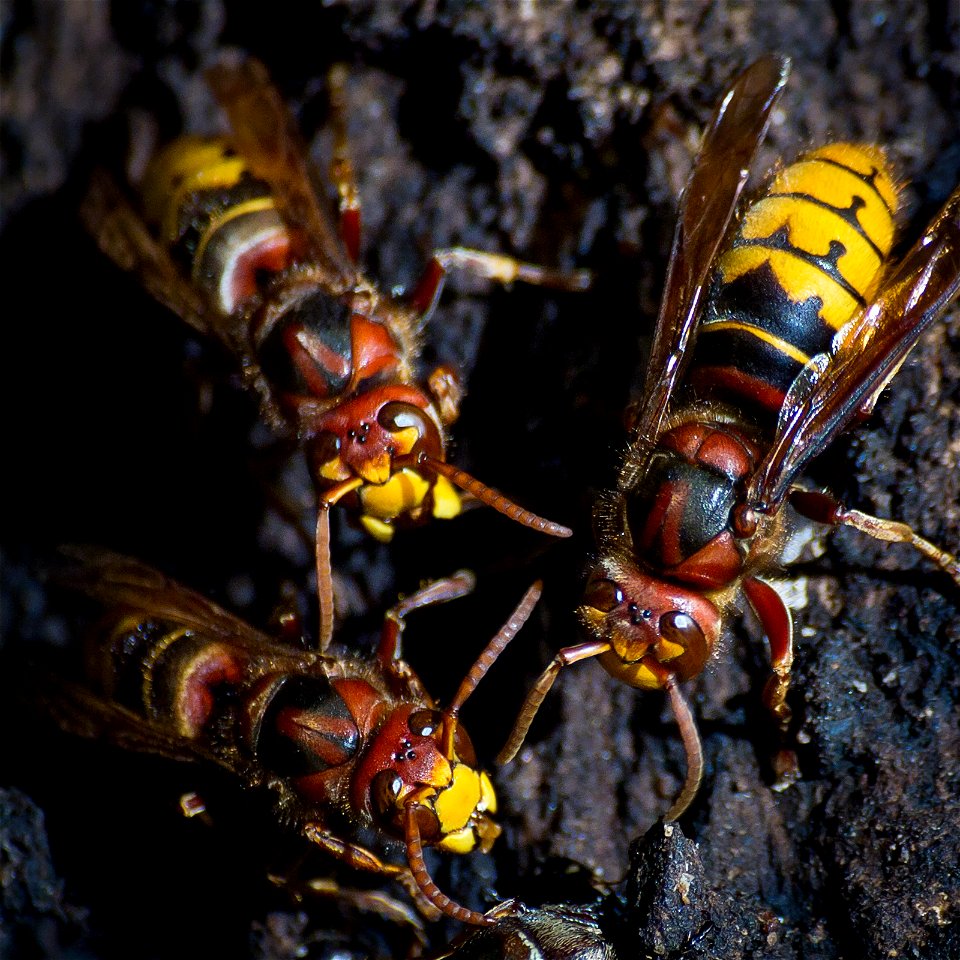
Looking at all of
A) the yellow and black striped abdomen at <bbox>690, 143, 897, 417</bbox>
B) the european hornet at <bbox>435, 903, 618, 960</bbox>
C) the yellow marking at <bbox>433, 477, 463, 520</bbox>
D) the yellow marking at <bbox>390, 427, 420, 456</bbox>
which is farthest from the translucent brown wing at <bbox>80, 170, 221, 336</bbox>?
the european hornet at <bbox>435, 903, 618, 960</bbox>

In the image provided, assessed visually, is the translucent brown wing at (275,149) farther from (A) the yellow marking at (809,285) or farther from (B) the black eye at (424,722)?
(B) the black eye at (424,722)

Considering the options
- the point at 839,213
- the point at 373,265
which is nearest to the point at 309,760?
the point at 373,265

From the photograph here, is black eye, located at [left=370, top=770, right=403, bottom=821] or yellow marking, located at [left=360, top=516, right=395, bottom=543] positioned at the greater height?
yellow marking, located at [left=360, top=516, right=395, bottom=543]

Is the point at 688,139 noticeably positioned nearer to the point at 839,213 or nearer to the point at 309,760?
the point at 839,213

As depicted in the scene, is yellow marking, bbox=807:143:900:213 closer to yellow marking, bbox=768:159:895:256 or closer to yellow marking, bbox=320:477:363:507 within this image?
yellow marking, bbox=768:159:895:256

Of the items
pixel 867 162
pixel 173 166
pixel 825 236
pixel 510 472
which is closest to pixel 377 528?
pixel 510 472

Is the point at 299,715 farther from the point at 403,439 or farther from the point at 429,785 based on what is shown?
the point at 403,439
